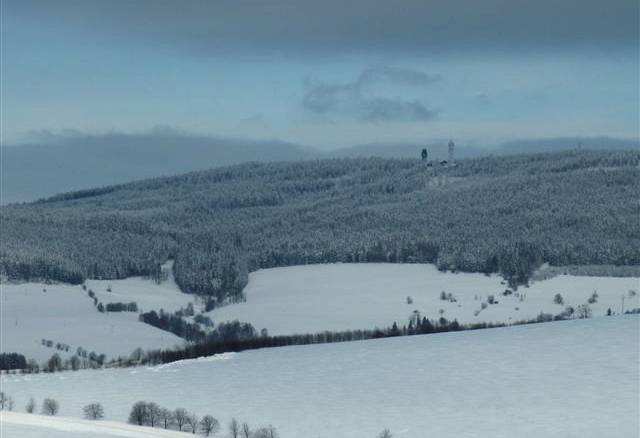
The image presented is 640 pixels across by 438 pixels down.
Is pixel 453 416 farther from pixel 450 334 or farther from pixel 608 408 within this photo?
pixel 450 334

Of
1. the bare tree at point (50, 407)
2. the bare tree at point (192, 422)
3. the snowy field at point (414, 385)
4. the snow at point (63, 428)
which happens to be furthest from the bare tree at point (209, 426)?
the bare tree at point (50, 407)

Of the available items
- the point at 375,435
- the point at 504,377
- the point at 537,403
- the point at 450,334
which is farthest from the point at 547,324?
the point at 375,435

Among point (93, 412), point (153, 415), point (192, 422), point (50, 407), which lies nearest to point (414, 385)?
point (192, 422)

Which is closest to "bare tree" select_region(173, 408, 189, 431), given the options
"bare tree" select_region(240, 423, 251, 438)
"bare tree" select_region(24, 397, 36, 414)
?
"bare tree" select_region(240, 423, 251, 438)

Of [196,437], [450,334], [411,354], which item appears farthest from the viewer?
[450,334]

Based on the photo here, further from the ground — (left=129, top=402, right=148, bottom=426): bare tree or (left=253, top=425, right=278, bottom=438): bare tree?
(left=129, top=402, right=148, bottom=426): bare tree

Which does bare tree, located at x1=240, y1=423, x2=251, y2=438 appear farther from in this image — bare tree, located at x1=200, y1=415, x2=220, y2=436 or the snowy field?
the snowy field
